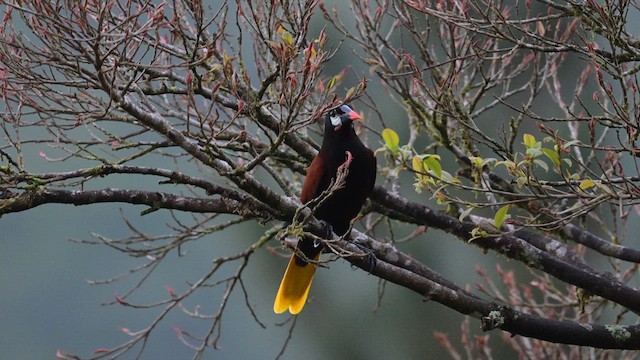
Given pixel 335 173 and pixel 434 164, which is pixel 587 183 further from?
pixel 335 173

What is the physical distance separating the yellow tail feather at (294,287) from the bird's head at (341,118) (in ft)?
2.46

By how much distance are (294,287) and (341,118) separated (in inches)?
36.7

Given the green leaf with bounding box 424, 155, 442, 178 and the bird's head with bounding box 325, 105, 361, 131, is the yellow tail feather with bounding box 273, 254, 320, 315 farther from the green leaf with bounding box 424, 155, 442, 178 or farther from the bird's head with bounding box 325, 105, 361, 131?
the green leaf with bounding box 424, 155, 442, 178

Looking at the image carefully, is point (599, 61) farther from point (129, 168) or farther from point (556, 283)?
point (556, 283)

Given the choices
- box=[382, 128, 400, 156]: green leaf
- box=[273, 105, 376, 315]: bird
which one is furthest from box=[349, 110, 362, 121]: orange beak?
box=[382, 128, 400, 156]: green leaf

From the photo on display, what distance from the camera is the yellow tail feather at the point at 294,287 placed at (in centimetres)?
461

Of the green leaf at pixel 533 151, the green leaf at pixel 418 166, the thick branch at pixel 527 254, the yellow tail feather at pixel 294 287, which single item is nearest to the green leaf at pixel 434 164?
the green leaf at pixel 418 166

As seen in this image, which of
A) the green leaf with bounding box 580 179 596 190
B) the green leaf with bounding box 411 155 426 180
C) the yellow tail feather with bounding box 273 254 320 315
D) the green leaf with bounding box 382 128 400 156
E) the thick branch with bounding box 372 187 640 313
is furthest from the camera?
the yellow tail feather with bounding box 273 254 320 315

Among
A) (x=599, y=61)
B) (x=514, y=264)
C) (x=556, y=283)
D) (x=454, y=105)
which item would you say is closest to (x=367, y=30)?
(x=454, y=105)

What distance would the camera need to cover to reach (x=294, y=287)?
4.64m

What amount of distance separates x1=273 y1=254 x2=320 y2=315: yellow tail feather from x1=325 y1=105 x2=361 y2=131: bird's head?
2.46ft

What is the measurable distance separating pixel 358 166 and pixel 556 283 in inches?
173

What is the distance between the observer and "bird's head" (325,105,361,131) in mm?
4191

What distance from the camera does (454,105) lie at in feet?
13.2
